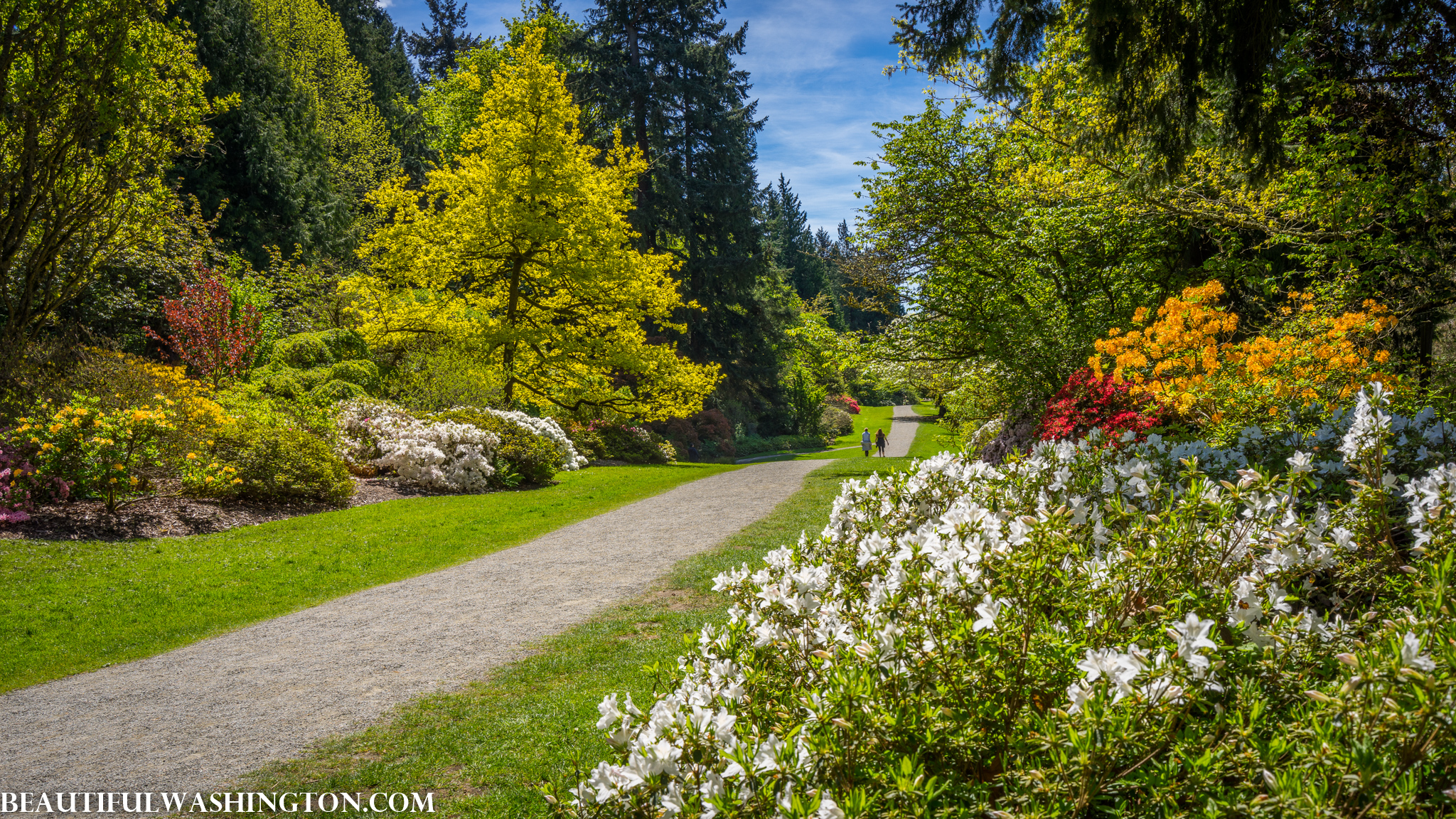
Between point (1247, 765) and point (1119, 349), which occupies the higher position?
point (1119, 349)

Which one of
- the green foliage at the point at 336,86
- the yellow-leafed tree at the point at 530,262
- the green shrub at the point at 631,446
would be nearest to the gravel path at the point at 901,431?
the green shrub at the point at 631,446

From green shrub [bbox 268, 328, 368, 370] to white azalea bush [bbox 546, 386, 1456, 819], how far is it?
1555cm

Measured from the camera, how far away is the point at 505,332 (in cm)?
1511

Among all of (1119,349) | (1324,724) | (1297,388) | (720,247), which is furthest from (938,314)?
(720,247)

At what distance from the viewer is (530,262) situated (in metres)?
16.2

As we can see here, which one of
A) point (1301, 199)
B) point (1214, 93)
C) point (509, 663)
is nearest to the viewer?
point (509, 663)

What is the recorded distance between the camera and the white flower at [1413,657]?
1.25 metres

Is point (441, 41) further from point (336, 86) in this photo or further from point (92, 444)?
point (92, 444)

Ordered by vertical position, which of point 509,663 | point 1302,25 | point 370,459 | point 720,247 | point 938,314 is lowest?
point 509,663

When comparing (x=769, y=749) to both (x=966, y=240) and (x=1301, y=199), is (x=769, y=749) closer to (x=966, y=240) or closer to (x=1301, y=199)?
(x=1301, y=199)

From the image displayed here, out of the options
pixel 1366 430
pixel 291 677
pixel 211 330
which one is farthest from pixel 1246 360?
pixel 211 330

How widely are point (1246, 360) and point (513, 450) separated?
35.1 ft

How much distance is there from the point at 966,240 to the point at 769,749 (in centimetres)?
1283

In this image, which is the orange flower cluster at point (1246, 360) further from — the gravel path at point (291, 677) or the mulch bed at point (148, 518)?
the mulch bed at point (148, 518)
